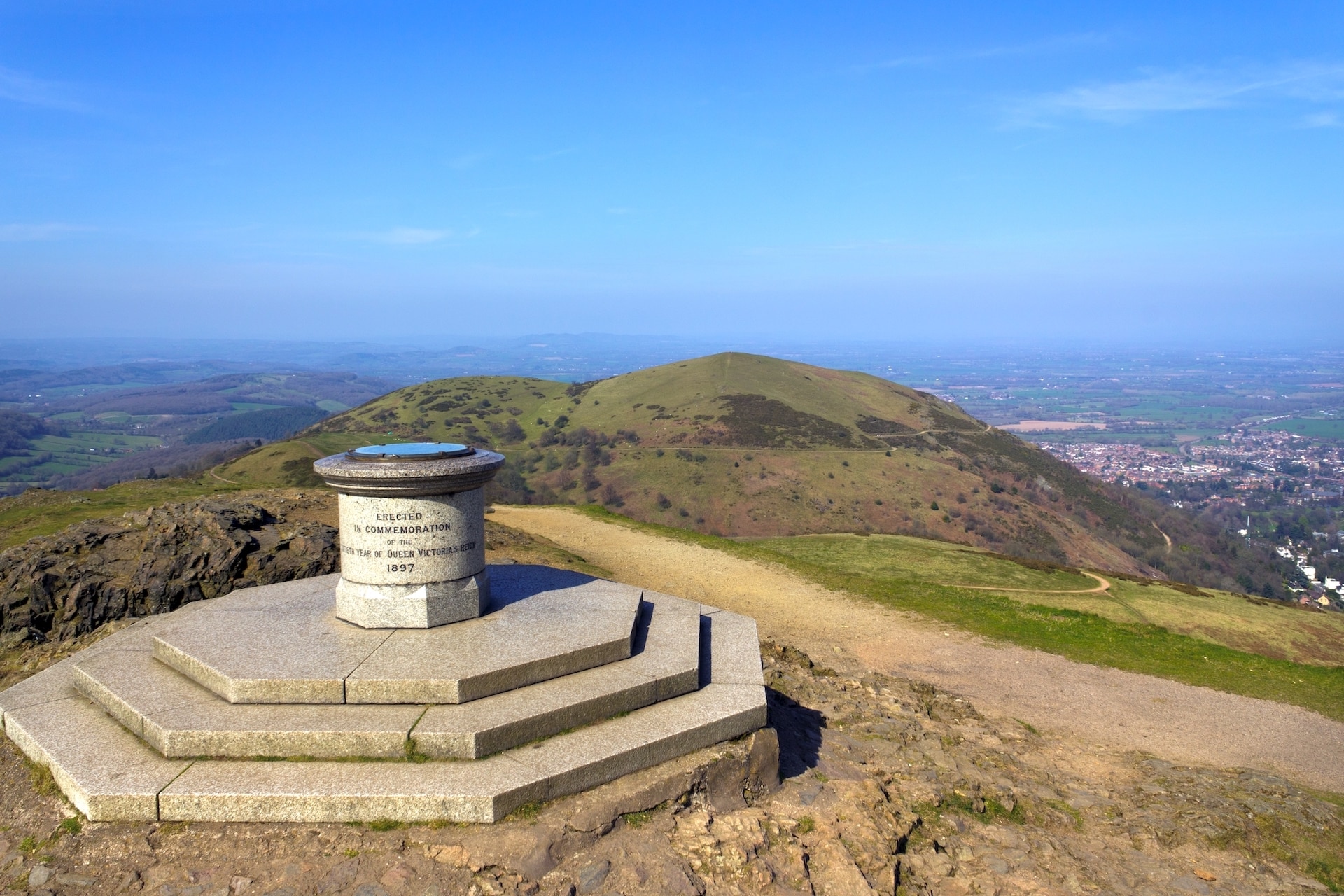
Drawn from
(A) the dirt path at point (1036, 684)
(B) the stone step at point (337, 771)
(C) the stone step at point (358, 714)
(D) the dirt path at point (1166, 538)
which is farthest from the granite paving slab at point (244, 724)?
(D) the dirt path at point (1166, 538)

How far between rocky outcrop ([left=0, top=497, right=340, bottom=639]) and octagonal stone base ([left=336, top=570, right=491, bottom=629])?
13.1 feet

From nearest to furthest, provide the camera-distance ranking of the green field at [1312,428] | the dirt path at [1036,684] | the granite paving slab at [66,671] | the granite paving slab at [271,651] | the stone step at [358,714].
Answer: the stone step at [358,714]
the granite paving slab at [271,651]
the granite paving slab at [66,671]
the dirt path at [1036,684]
the green field at [1312,428]

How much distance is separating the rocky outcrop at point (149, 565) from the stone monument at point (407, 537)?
3.94 metres

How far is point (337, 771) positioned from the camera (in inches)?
264

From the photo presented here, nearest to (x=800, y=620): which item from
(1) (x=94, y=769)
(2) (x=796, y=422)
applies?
(1) (x=94, y=769)

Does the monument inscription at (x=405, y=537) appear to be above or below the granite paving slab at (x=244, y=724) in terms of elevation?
above

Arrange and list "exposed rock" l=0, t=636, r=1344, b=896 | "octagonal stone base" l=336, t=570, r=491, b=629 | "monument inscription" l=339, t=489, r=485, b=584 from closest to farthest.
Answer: "exposed rock" l=0, t=636, r=1344, b=896, "monument inscription" l=339, t=489, r=485, b=584, "octagonal stone base" l=336, t=570, r=491, b=629

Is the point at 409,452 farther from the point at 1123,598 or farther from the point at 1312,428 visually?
the point at 1312,428

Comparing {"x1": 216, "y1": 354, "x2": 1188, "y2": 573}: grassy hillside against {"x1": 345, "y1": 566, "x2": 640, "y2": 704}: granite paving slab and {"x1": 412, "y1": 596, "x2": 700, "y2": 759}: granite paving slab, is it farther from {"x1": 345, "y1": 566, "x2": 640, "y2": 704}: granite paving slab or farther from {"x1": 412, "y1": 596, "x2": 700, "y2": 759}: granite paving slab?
{"x1": 412, "y1": 596, "x2": 700, "y2": 759}: granite paving slab

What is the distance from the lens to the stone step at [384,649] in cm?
757

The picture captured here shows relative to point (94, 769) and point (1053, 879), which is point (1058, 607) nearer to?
point (1053, 879)

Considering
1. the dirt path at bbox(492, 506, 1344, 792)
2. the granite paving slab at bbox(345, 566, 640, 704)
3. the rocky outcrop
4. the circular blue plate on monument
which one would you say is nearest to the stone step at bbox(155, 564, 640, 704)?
the granite paving slab at bbox(345, 566, 640, 704)

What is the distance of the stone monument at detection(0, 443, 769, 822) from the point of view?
650 cm

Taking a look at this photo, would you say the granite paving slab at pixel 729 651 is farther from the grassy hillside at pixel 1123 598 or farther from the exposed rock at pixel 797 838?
the grassy hillside at pixel 1123 598
